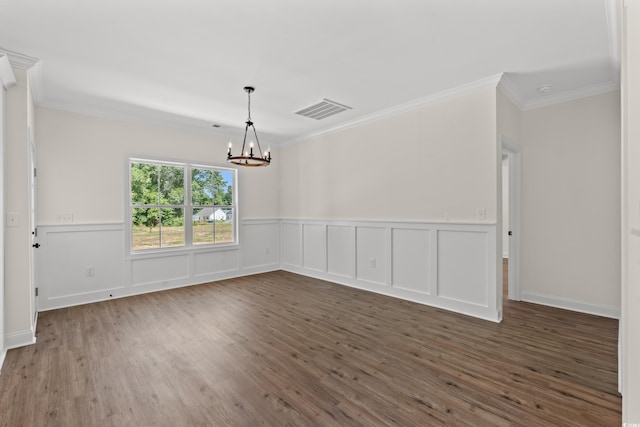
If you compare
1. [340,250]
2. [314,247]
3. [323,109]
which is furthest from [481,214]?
[314,247]

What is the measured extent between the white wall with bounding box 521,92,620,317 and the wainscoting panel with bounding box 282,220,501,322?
108cm

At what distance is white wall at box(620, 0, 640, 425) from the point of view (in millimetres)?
947

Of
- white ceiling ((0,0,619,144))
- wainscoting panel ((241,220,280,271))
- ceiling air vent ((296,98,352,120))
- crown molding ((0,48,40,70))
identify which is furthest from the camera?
wainscoting panel ((241,220,280,271))

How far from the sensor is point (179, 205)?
5.27m

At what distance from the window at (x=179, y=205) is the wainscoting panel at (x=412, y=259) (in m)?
3.23

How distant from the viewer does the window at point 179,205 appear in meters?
4.87

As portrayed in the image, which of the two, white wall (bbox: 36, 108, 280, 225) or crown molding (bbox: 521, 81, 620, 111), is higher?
crown molding (bbox: 521, 81, 620, 111)

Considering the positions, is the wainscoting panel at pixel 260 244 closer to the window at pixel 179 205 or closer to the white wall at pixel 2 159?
the window at pixel 179 205

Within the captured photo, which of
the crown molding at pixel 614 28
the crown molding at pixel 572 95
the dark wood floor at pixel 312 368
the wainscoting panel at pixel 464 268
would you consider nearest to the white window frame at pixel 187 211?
the dark wood floor at pixel 312 368

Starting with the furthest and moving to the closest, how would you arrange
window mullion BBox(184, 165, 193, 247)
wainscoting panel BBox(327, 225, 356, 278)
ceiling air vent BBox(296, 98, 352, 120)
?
window mullion BBox(184, 165, 193, 247) < wainscoting panel BBox(327, 225, 356, 278) < ceiling air vent BBox(296, 98, 352, 120)

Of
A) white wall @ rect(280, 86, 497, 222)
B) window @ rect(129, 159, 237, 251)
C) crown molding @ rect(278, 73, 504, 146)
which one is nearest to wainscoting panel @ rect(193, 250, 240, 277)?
window @ rect(129, 159, 237, 251)

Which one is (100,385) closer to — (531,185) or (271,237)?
(271,237)

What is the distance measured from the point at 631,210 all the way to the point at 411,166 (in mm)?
3276

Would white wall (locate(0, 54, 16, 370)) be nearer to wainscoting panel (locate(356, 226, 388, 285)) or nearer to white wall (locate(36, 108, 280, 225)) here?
white wall (locate(36, 108, 280, 225))
